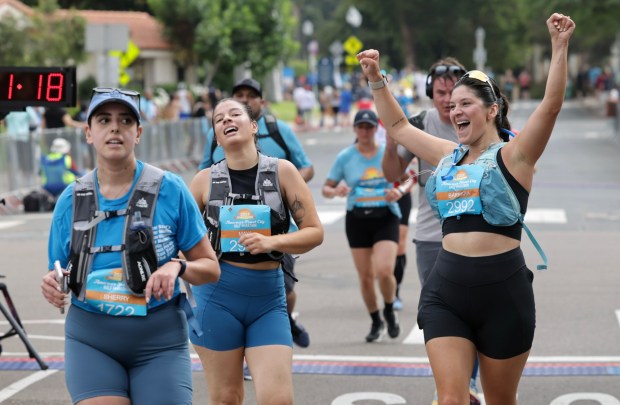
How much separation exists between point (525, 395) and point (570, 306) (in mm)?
3506

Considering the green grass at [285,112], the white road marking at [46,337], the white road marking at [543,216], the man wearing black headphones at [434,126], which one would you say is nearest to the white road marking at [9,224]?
the white road marking at [543,216]

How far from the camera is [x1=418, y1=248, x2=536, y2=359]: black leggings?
17.7 feet

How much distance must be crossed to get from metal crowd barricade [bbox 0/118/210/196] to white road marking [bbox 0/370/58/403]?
1245 centimetres

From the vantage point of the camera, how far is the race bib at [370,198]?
9.82 m

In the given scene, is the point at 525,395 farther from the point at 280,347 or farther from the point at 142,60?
the point at 142,60

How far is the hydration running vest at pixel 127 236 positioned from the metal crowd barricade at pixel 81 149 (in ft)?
54.0

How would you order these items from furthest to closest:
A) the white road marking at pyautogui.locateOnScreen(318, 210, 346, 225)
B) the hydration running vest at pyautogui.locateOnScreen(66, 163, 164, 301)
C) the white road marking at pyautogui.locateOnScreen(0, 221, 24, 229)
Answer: the white road marking at pyautogui.locateOnScreen(0, 221, 24, 229) → the white road marking at pyautogui.locateOnScreen(318, 210, 346, 225) → the hydration running vest at pyautogui.locateOnScreen(66, 163, 164, 301)

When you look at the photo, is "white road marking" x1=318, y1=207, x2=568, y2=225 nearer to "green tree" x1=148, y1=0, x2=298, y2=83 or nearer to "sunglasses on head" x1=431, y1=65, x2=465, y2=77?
"sunglasses on head" x1=431, y1=65, x2=465, y2=77

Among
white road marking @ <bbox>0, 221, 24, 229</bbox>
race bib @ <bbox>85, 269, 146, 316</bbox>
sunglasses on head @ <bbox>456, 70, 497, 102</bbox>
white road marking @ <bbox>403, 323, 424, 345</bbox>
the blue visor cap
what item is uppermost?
sunglasses on head @ <bbox>456, 70, 497, 102</bbox>

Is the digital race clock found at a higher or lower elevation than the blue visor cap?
lower

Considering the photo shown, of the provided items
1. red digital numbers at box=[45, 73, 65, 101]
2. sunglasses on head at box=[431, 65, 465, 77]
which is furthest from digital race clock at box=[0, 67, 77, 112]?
sunglasses on head at box=[431, 65, 465, 77]

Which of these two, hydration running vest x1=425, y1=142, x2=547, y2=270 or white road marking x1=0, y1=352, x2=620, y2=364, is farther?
white road marking x1=0, y1=352, x2=620, y2=364

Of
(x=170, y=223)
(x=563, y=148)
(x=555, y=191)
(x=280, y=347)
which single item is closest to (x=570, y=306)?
(x=280, y=347)

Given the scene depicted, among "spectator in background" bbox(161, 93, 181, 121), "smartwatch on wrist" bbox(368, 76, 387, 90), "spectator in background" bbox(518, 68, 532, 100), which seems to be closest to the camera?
"smartwatch on wrist" bbox(368, 76, 387, 90)
